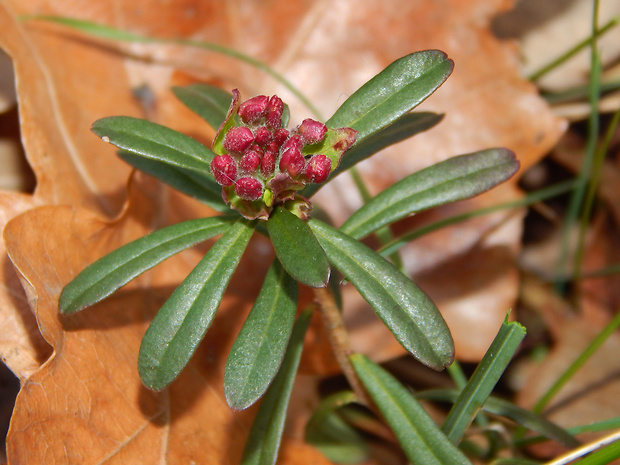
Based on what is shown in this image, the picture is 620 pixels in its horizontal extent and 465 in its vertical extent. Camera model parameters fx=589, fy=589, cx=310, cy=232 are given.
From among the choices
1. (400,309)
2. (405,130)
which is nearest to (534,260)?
(405,130)

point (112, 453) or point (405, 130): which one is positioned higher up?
point (405, 130)

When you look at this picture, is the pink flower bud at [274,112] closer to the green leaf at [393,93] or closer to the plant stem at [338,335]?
the green leaf at [393,93]

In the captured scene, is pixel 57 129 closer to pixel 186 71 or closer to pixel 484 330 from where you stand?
pixel 186 71

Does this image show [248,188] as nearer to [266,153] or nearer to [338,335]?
[266,153]

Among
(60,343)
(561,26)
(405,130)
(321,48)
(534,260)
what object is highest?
(561,26)

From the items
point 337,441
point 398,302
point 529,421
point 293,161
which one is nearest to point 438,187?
point 398,302
